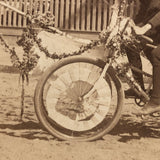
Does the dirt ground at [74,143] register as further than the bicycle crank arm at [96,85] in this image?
No

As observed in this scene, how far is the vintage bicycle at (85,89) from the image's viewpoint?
4.89m

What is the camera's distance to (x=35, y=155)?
4.39 metres

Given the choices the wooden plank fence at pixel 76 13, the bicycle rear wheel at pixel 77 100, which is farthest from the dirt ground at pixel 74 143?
the wooden plank fence at pixel 76 13

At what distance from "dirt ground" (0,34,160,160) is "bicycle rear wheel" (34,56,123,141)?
17 centimetres

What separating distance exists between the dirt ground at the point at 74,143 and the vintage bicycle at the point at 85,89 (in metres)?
0.19

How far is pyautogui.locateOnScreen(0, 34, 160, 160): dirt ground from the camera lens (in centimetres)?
445

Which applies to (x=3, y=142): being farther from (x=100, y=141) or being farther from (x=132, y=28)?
(x=132, y=28)

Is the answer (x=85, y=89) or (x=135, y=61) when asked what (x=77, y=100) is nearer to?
(x=85, y=89)

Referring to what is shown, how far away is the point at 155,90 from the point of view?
4996mm

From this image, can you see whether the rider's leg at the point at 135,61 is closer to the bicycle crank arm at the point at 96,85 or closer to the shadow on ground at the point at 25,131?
the bicycle crank arm at the point at 96,85

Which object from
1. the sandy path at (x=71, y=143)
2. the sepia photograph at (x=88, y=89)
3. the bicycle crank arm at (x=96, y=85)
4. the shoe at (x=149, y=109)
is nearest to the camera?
the sandy path at (x=71, y=143)

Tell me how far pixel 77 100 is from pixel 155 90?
2.74 ft

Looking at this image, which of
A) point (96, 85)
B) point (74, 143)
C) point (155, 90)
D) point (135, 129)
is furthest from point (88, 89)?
point (135, 129)

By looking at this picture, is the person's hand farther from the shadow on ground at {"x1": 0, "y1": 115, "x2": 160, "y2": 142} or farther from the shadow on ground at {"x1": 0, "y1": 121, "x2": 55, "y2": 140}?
the shadow on ground at {"x1": 0, "y1": 121, "x2": 55, "y2": 140}
